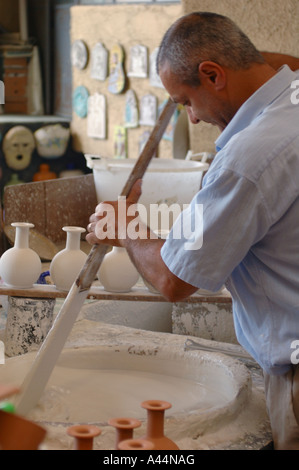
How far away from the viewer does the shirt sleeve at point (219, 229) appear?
179cm

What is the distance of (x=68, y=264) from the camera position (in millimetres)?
3227

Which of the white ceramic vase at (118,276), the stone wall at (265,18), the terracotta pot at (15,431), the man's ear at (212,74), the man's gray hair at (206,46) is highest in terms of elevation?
the stone wall at (265,18)

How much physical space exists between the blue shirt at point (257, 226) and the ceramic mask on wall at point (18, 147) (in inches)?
262

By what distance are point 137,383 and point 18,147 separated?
19.5ft

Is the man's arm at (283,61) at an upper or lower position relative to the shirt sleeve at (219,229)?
upper

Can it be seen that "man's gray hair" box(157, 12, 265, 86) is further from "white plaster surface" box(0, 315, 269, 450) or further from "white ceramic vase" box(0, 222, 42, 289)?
"white ceramic vase" box(0, 222, 42, 289)

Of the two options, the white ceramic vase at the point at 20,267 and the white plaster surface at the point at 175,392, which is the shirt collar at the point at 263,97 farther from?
the white ceramic vase at the point at 20,267

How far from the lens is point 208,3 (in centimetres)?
533

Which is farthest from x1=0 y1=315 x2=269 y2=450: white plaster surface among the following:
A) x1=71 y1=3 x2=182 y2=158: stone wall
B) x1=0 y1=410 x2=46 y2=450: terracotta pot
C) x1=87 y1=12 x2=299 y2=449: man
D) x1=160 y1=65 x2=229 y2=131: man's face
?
x1=71 y1=3 x2=182 y2=158: stone wall

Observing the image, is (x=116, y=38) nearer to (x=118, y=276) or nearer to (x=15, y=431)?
(x=118, y=276)

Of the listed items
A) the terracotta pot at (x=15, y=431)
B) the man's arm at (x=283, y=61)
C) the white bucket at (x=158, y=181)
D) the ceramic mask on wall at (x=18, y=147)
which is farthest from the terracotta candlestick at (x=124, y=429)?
the ceramic mask on wall at (x=18, y=147)

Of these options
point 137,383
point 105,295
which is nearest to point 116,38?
point 105,295
